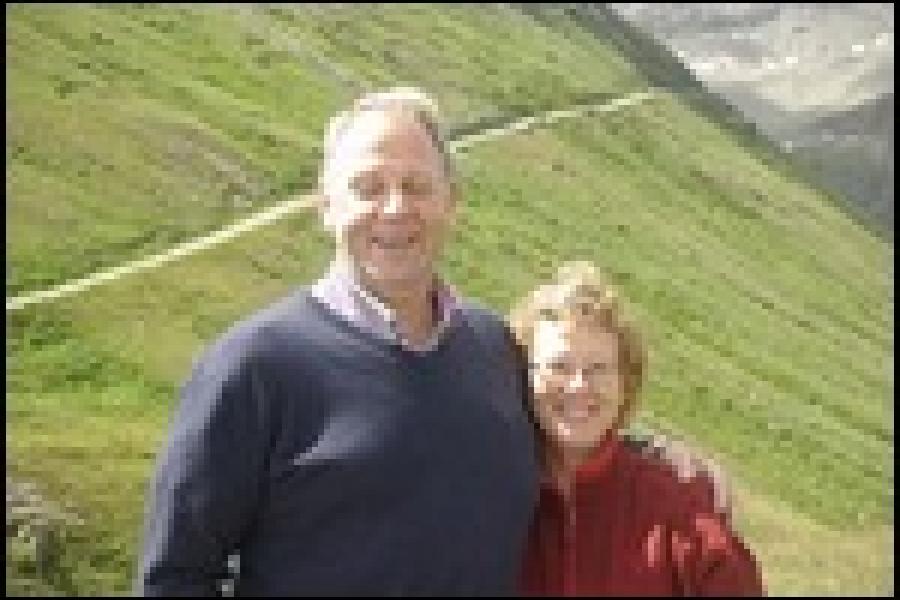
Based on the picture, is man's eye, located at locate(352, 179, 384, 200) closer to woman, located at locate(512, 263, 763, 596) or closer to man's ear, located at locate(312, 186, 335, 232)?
man's ear, located at locate(312, 186, 335, 232)

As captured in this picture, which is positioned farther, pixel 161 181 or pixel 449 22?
pixel 449 22

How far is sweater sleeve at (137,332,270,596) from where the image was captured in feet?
23.5

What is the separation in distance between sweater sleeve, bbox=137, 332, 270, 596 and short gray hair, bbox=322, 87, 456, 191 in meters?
1.28

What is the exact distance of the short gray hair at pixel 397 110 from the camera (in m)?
7.78

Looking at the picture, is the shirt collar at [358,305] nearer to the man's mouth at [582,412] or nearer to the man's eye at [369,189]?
the man's eye at [369,189]

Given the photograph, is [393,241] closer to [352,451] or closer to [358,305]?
[358,305]

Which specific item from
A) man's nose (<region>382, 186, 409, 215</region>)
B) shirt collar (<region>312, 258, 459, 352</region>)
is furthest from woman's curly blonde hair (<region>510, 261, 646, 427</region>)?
man's nose (<region>382, 186, 409, 215</region>)

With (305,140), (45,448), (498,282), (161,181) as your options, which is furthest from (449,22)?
(45,448)

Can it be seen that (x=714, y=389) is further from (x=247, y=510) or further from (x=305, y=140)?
(x=247, y=510)

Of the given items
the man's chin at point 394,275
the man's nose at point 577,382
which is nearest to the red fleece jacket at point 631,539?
the man's nose at point 577,382

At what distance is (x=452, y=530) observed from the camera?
7.42 meters

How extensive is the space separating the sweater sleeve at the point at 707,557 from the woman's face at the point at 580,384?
2.02 ft

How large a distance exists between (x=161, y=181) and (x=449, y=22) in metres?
86.9

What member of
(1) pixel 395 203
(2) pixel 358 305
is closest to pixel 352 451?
(2) pixel 358 305
